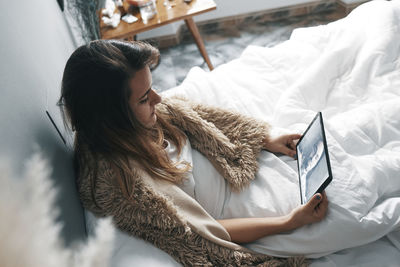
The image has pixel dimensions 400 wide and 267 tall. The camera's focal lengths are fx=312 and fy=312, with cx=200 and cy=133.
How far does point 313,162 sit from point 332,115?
0.34 meters

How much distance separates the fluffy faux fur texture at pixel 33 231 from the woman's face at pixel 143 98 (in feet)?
1.92

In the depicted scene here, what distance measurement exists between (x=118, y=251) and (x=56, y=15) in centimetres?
112

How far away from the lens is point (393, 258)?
0.79 meters

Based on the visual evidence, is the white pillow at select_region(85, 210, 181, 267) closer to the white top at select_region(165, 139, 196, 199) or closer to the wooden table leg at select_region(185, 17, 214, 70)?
the white top at select_region(165, 139, 196, 199)

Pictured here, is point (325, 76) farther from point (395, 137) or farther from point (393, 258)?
point (393, 258)

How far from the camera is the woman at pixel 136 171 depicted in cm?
72

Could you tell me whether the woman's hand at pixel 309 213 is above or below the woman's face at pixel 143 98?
below

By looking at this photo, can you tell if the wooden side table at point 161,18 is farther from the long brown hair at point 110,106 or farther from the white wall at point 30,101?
the long brown hair at point 110,106

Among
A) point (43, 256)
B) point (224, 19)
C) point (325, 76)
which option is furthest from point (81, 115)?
point (224, 19)

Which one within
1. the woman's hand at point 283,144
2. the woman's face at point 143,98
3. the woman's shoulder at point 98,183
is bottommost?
the woman's hand at point 283,144

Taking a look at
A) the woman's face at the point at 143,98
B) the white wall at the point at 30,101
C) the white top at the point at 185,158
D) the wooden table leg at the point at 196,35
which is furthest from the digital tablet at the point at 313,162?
the wooden table leg at the point at 196,35

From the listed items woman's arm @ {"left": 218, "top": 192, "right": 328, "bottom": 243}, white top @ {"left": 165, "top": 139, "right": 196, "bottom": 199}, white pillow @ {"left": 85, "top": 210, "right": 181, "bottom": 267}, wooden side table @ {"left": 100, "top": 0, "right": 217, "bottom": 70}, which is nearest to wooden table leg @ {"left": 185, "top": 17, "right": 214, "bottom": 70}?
wooden side table @ {"left": 100, "top": 0, "right": 217, "bottom": 70}

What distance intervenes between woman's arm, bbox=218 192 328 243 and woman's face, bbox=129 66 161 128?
35 centimetres

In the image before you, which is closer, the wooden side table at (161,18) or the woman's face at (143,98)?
the woman's face at (143,98)
